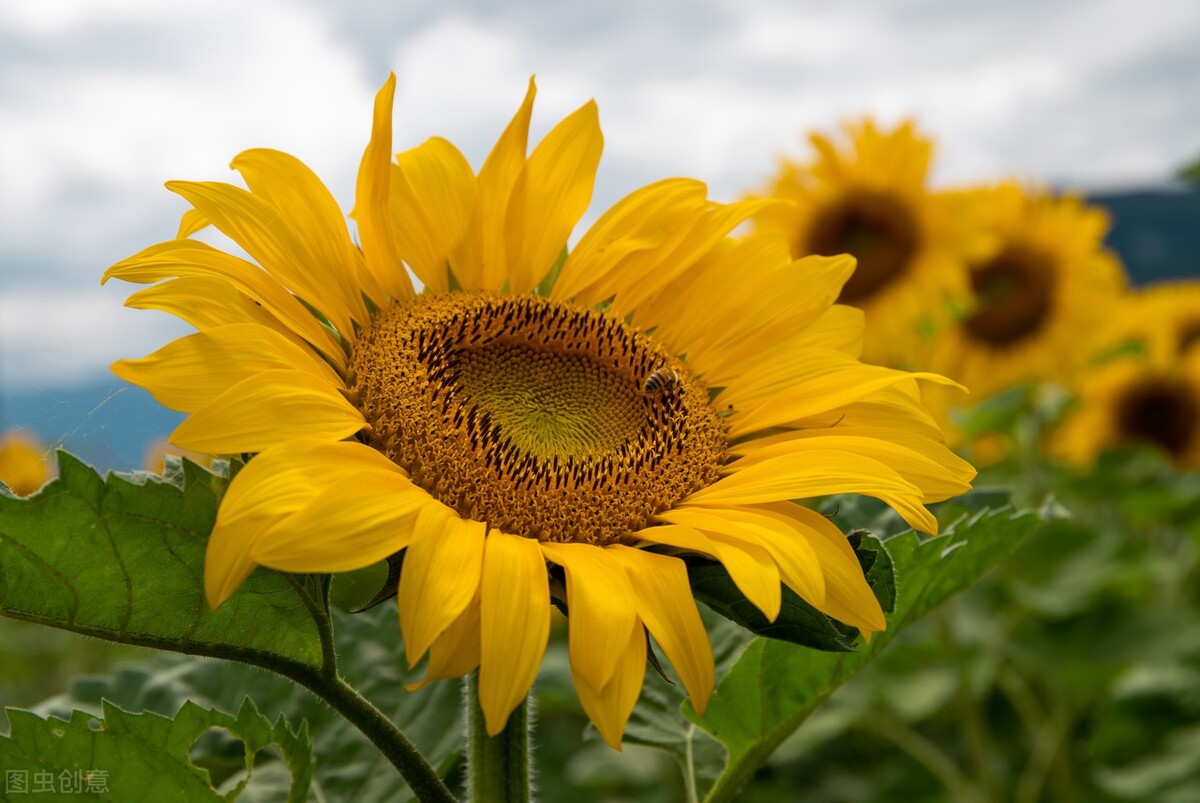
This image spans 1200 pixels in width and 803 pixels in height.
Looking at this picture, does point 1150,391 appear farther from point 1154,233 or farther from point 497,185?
point 1154,233

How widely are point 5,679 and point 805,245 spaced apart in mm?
4259

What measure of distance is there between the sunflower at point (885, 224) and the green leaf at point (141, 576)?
3.81 m

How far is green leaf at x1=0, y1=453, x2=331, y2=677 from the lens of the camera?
1.01 m

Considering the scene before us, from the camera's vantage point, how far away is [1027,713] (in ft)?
12.2

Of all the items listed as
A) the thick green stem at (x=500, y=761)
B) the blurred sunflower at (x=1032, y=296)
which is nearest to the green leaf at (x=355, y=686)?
the thick green stem at (x=500, y=761)

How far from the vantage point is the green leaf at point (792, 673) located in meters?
1.28

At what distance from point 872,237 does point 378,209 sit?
3.89 m

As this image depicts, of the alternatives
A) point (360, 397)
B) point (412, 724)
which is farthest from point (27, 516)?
point (412, 724)

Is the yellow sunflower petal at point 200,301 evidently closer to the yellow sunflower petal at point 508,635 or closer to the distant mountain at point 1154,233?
the yellow sunflower petal at point 508,635

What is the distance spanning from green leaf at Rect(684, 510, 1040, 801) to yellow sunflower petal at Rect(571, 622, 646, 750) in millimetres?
304

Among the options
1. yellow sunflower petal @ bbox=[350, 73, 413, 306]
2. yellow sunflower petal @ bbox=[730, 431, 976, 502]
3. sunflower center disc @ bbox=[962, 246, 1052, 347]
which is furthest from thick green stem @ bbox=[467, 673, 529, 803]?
sunflower center disc @ bbox=[962, 246, 1052, 347]

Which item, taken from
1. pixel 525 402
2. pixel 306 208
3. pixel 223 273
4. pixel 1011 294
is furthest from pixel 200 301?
pixel 1011 294

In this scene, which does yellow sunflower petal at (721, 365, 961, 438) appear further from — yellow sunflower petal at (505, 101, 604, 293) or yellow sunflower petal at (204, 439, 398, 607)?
yellow sunflower petal at (204, 439, 398, 607)

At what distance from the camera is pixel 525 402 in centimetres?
153
